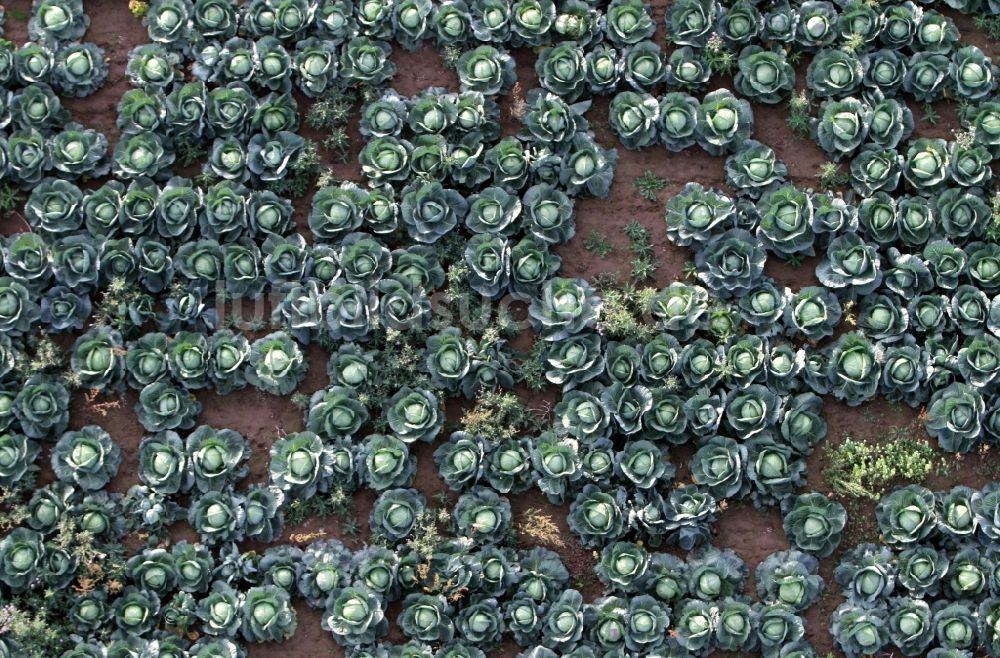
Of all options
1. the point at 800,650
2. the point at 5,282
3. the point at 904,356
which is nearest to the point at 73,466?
the point at 5,282

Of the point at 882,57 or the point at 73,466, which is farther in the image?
the point at 882,57

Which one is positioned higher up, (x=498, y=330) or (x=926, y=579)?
(x=498, y=330)

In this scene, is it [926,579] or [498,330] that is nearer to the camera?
[926,579]

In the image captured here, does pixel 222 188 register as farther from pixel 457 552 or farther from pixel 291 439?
pixel 457 552

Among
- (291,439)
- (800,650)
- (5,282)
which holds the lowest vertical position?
(800,650)

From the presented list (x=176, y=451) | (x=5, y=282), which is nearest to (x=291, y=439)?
(x=176, y=451)

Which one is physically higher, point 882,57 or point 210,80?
point 882,57
